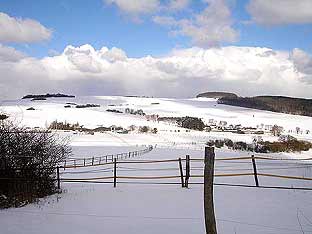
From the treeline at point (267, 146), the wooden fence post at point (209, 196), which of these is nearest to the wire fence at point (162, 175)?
the wooden fence post at point (209, 196)

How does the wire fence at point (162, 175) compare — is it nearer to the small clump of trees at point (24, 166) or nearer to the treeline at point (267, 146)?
the small clump of trees at point (24, 166)

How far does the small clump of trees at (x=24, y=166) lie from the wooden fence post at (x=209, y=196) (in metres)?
7.06

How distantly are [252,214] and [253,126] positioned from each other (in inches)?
5442

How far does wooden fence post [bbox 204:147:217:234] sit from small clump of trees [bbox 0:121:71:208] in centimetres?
706

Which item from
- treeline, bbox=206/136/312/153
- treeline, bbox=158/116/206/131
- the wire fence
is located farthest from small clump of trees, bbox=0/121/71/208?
treeline, bbox=158/116/206/131

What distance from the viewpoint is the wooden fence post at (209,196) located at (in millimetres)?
5988

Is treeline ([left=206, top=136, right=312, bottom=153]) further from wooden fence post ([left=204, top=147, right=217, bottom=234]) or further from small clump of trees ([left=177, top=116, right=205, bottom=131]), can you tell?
wooden fence post ([left=204, top=147, right=217, bottom=234])

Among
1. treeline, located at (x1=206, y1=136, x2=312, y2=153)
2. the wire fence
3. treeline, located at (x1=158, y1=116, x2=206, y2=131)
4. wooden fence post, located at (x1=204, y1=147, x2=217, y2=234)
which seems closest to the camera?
wooden fence post, located at (x1=204, y1=147, x2=217, y2=234)

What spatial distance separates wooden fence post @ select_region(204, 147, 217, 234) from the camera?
599 cm

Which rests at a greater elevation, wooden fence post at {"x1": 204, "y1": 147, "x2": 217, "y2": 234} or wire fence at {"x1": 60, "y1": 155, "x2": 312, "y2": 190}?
wooden fence post at {"x1": 204, "y1": 147, "x2": 217, "y2": 234}

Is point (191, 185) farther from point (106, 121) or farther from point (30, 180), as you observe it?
point (106, 121)

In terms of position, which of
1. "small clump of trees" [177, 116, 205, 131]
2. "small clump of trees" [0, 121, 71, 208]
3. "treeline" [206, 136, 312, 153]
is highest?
"small clump of trees" [177, 116, 205, 131]

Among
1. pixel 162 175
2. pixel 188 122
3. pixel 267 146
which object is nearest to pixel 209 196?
pixel 162 175

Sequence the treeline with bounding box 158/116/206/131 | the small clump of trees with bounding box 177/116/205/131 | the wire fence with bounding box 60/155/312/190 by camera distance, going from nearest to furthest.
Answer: the wire fence with bounding box 60/155/312/190, the small clump of trees with bounding box 177/116/205/131, the treeline with bounding box 158/116/206/131
